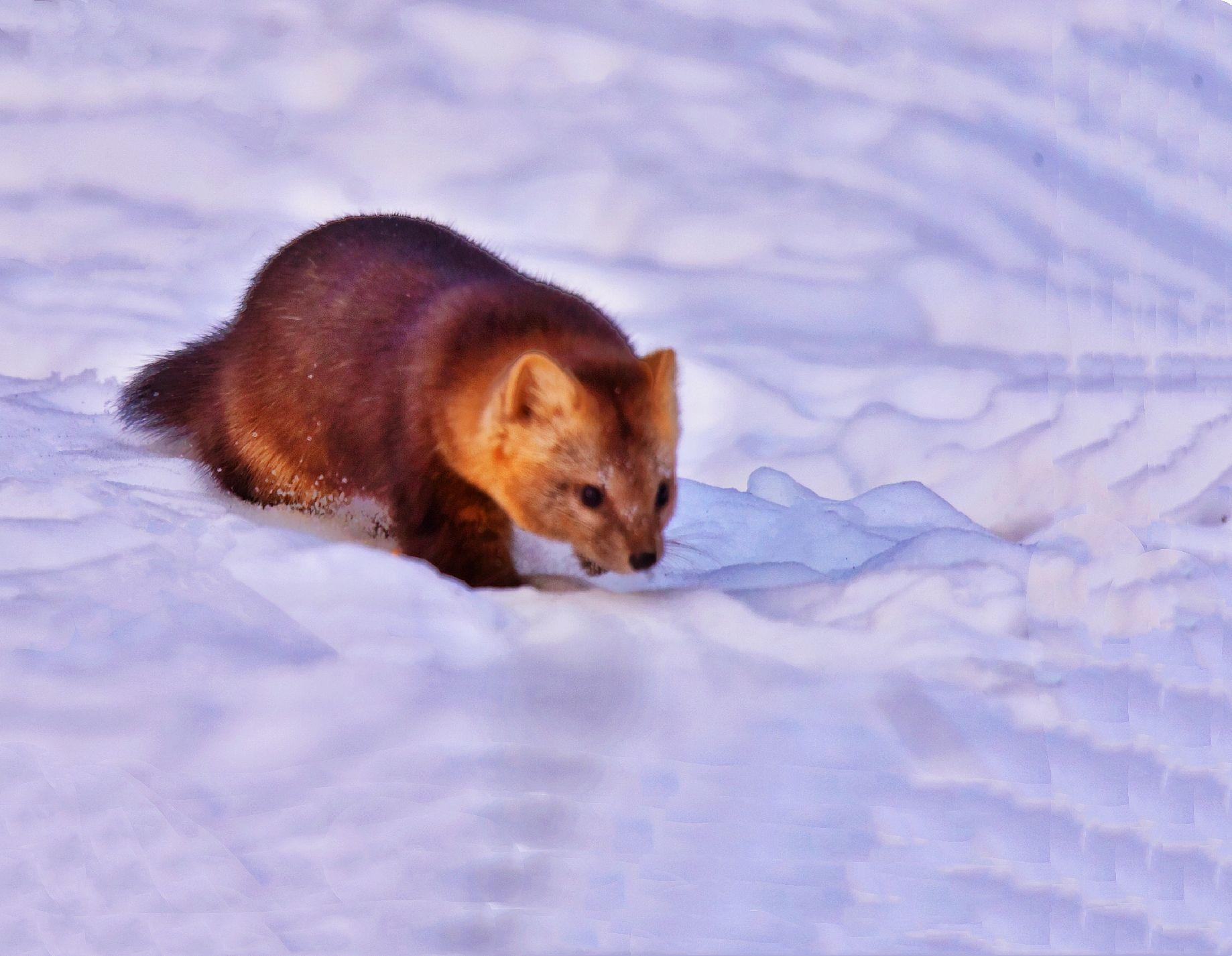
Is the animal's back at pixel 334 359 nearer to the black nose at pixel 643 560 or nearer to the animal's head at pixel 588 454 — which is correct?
the animal's head at pixel 588 454

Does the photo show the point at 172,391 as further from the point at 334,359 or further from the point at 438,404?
the point at 438,404

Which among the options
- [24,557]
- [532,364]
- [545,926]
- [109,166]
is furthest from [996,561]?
[109,166]

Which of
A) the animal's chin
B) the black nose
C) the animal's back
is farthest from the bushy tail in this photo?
the black nose

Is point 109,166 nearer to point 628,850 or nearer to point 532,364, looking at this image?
point 532,364

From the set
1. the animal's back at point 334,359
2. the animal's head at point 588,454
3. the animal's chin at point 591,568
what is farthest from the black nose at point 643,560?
the animal's back at point 334,359

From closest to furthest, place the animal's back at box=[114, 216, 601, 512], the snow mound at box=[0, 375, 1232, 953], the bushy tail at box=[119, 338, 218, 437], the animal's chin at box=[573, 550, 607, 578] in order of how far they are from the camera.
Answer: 1. the snow mound at box=[0, 375, 1232, 953]
2. the animal's back at box=[114, 216, 601, 512]
3. the animal's chin at box=[573, 550, 607, 578]
4. the bushy tail at box=[119, 338, 218, 437]

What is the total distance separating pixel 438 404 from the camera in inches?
143

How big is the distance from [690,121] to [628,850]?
15.5ft

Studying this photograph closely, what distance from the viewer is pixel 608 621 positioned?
131 inches

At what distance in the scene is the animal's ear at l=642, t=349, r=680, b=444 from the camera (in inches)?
138

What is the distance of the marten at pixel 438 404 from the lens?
3.39m

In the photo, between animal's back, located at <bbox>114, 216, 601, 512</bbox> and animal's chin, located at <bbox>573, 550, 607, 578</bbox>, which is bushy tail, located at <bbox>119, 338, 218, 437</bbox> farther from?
animal's chin, located at <bbox>573, 550, 607, 578</bbox>

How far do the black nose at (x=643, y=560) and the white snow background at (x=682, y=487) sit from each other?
4.8 inches

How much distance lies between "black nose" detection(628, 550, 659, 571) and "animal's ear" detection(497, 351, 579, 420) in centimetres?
37
